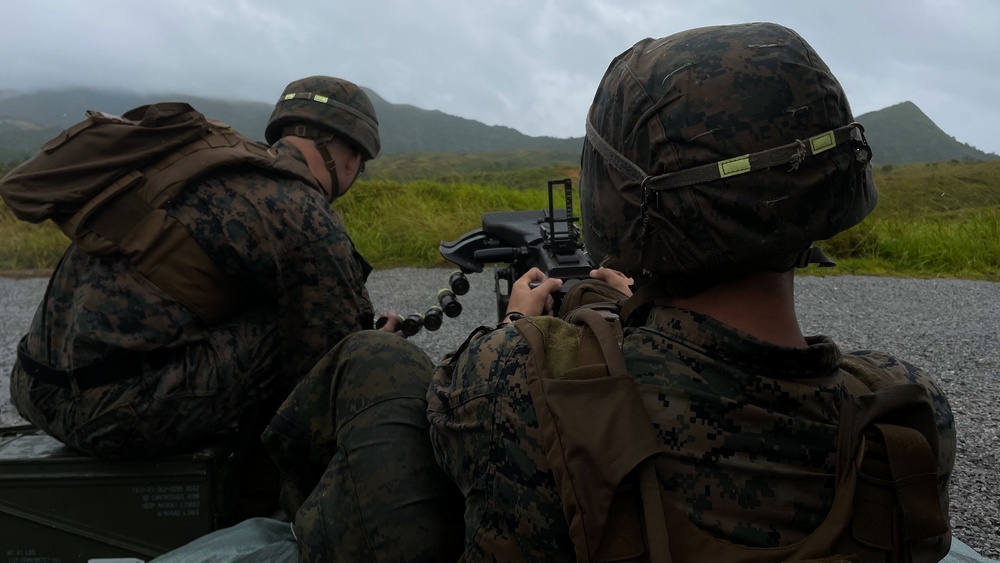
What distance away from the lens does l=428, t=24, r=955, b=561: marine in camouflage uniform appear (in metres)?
1.61

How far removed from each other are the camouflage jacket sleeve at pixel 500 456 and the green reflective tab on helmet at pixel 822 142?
2.38 ft

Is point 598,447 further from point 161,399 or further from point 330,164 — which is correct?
point 330,164

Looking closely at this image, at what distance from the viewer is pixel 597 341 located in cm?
172

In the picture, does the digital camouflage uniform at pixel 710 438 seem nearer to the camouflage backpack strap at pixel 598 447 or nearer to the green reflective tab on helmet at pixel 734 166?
the camouflage backpack strap at pixel 598 447

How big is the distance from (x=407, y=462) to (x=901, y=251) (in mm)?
11356

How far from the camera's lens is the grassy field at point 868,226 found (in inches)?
442

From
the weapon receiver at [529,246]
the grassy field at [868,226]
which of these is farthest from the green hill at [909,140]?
the weapon receiver at [529,246]

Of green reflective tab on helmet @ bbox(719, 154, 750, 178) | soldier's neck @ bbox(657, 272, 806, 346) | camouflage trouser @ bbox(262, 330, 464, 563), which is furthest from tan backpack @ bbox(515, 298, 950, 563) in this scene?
camouflage trouser @ bbox(262, 330, 464, 563)

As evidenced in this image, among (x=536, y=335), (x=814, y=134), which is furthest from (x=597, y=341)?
(x=814, y=134)

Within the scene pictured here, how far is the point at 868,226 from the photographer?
40.7ft

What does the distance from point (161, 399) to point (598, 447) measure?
6.36ft

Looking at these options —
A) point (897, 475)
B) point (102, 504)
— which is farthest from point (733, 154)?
point (102, 504)

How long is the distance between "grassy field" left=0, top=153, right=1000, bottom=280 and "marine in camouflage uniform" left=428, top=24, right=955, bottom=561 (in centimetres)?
971

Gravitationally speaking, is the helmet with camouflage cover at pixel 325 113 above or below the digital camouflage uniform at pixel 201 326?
above
